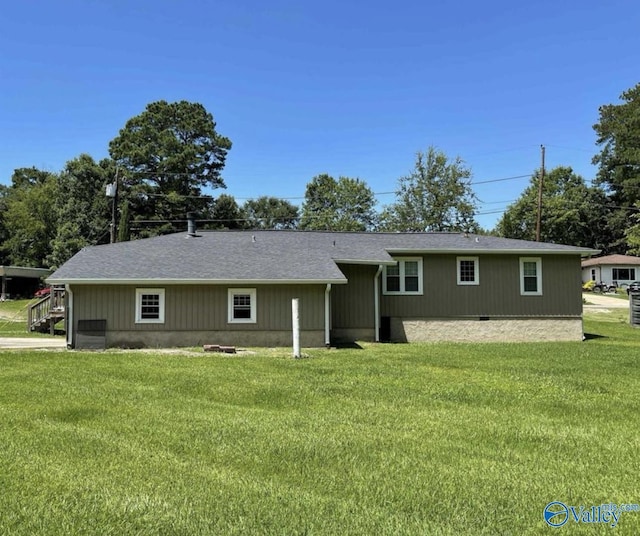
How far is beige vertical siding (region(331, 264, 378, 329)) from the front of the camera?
61.1 ft

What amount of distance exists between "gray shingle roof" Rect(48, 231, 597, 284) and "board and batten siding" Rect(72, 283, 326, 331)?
46cm

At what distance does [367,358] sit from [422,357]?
141 cm

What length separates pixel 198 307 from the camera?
16453 mm

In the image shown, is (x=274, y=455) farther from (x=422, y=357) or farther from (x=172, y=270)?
(x=172, y=270)

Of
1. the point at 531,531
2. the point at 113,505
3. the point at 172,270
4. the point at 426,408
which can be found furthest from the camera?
the point at 172,270

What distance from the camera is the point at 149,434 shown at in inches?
239

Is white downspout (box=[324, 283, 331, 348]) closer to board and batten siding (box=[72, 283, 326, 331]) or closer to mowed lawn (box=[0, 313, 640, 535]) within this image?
board and batten siding (box=[72, 283, 326, 331])

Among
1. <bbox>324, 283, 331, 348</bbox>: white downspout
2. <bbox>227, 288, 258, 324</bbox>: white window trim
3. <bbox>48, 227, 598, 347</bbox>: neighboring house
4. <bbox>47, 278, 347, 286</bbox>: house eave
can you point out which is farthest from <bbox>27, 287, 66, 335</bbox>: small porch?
<bbox>324, 283, 331, 348</bbox>: white downspout

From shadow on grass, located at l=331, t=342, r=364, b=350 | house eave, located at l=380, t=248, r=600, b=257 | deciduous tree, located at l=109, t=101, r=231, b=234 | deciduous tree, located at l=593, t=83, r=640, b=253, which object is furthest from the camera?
deciduous tree, located at l=593, t=83, r=640, b=253

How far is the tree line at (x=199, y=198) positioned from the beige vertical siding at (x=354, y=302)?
23.0 metres

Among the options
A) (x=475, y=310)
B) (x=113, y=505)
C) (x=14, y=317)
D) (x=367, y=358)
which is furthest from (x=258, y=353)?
(x=14, y=317)
